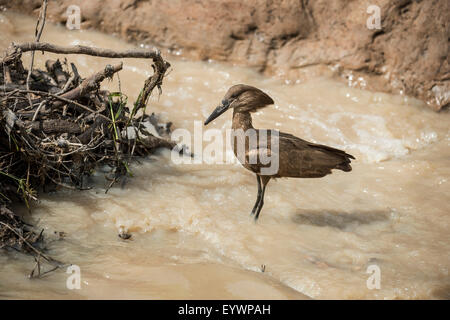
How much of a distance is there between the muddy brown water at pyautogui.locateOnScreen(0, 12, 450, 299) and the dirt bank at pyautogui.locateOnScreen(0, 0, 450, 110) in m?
0.31

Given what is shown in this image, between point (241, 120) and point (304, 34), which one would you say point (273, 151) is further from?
point (304, 34)

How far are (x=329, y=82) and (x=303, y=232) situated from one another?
333 centimetres

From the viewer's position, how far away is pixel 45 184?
5285mm

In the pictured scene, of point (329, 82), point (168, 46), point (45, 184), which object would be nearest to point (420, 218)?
point (329, 82)

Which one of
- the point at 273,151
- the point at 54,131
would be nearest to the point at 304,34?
the point at 273,151

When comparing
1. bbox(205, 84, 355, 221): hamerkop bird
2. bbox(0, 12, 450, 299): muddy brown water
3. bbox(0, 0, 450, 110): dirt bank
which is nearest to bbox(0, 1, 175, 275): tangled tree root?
bbox(0, 12, 450, 299): muddy brown water

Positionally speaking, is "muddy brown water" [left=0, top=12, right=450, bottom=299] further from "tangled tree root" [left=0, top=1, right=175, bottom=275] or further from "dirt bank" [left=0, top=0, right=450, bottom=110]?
"dirt bank" [left=0, top=0, right=450, bottom=110]

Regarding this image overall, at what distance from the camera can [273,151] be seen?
512 cm

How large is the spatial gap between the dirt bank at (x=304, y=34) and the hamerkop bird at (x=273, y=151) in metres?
2.97

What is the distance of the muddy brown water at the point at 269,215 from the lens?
4.07 m

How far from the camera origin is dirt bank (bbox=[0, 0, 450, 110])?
7828 millimetres

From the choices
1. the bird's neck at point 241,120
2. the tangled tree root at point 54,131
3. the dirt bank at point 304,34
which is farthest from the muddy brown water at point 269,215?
the bird's neck at point 241,120

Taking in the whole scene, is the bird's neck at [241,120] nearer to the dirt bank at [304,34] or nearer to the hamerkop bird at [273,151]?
the hamerkop bird at [273,151]

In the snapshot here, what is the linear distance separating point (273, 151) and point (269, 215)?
2.49ft
